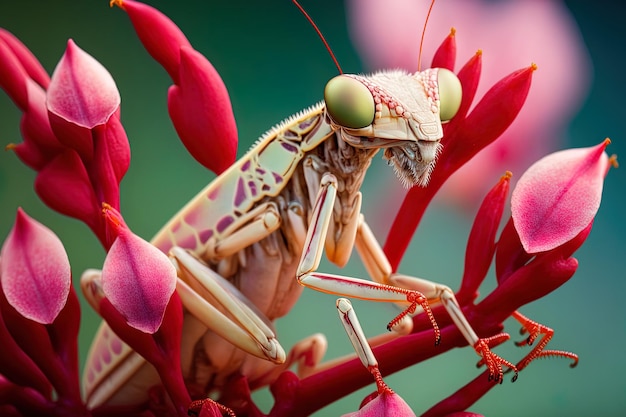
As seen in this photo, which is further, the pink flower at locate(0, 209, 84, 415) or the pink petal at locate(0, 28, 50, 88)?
the pink petal at locate(0, 28, 50, 88)

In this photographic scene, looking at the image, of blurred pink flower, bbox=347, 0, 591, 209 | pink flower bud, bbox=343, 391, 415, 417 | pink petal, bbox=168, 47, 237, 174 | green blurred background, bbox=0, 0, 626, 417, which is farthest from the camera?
green blurred background, bbox=0, 0, 626, 417

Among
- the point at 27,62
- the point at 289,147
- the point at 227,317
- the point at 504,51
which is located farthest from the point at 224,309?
the point at 504,51

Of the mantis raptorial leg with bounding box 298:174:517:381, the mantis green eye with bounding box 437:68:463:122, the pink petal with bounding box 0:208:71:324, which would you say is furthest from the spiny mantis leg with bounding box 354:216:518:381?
the pink petal with bounding box 0:208:71:324

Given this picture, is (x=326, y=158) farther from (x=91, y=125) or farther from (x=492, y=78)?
(x=492, y=78)

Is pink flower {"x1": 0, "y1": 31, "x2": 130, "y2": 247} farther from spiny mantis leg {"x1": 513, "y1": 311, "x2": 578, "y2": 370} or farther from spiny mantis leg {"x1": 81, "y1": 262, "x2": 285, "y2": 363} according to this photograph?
spiny mantis leg {"x1": 513, "y1": 311, "x2": 578, "y2": 370}

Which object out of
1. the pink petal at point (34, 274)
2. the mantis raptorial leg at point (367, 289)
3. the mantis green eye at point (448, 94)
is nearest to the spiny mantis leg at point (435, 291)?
the mantis raptorial leg at point (367, 289)

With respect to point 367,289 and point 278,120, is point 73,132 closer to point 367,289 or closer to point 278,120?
point 367,289
